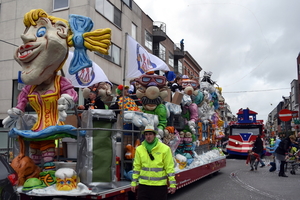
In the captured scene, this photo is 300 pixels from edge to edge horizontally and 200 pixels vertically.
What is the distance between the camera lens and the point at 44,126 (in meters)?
5.51

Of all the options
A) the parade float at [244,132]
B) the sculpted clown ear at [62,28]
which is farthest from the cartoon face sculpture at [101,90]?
the parade float at [244,132]

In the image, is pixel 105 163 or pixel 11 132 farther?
pixel 11 132

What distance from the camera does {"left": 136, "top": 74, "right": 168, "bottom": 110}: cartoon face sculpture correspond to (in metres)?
7.37

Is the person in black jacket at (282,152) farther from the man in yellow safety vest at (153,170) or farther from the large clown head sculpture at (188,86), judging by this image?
the man in yellow safety vest at (153,170)

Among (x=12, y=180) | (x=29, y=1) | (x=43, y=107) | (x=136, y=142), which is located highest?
(x=29, y=1)

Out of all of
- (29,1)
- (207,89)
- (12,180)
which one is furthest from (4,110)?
(12,180)

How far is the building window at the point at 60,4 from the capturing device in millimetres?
17761

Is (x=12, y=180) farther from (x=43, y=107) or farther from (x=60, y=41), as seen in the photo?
(x=60, y=41)

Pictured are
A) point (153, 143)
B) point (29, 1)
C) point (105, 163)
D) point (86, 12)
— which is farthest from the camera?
point (29, 1)

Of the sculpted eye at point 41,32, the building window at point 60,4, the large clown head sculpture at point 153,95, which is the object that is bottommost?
the large clown head sculpture at point 153,95

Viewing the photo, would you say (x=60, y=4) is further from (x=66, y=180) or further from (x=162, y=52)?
(x=66, y=180)

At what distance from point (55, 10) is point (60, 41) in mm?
13455

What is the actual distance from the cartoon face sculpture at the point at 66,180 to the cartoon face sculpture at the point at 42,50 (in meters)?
1.82

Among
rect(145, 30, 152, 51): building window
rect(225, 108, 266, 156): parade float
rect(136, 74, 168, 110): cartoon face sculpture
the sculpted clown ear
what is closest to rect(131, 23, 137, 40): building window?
rect(145, 30, 152, 51): building window
